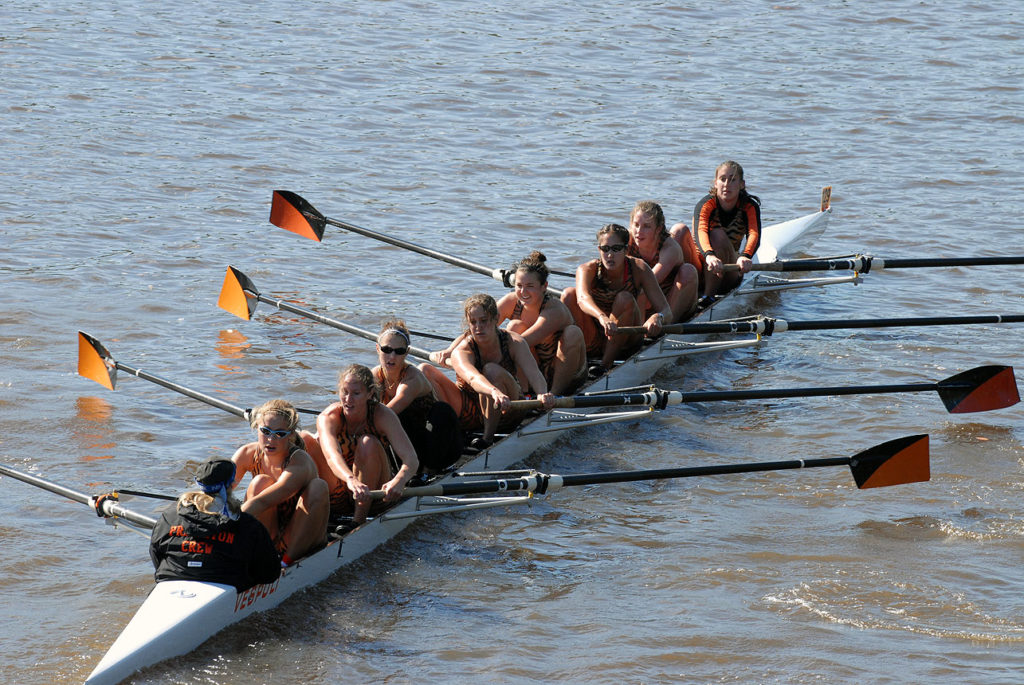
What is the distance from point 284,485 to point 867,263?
22.9ft

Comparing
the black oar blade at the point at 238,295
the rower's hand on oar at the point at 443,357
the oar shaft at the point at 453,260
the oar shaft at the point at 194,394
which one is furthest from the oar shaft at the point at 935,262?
the oar shaft at the point at 194,394

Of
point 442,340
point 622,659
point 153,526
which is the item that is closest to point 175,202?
point 442,340

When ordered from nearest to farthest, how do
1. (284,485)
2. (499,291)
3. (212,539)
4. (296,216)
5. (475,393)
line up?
(212,539) < (284,485) < (475,393) < (296,216) < (499,291)

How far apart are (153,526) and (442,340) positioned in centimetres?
456

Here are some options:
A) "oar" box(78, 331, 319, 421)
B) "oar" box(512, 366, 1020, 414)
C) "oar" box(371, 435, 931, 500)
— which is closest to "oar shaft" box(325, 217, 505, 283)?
"oar" box(512, 366, 1020, 414)

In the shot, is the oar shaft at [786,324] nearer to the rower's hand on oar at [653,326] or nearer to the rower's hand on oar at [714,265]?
the rower's hand on oar at [653,326]

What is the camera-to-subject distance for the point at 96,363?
9.30 metres

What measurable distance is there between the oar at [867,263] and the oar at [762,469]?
10.9 feet

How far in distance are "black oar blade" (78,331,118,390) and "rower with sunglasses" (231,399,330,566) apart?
110 inches

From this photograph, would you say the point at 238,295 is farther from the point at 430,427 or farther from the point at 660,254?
the point at 660,254

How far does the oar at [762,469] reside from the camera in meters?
7.52

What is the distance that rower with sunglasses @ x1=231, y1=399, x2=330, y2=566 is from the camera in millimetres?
6574

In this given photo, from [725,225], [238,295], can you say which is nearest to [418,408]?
[238,295]

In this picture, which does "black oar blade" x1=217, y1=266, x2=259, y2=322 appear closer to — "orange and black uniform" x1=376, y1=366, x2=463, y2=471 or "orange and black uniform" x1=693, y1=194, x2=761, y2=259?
"orange and black uniform" x1=376, y1=366, x2=463, y2=471
